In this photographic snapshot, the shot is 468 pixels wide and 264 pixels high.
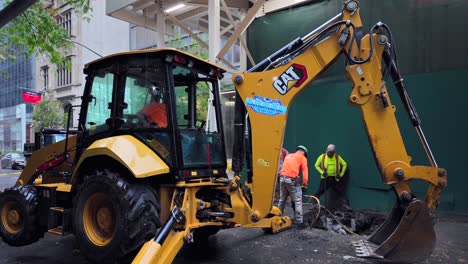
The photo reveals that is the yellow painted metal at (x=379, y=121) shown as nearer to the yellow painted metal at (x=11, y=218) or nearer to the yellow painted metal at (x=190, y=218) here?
the yellow painted metal at (x=190, y=218)

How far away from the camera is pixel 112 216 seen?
443cm

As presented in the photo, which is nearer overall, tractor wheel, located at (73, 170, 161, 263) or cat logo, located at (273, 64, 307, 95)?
tractor wheel, located at (73, 170, 161, 263)

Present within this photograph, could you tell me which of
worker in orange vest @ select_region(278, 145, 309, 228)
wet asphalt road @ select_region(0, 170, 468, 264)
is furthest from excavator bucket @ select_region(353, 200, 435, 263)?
worker in orange vest @ select_region(278, 145, 309, 228)

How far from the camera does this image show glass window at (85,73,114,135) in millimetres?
4969

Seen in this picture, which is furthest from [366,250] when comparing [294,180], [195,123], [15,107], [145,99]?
[15,107]

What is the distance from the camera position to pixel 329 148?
8.72 metres

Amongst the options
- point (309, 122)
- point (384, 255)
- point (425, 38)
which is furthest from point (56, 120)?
point (384, 255)

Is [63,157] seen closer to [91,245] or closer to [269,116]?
[91,245]

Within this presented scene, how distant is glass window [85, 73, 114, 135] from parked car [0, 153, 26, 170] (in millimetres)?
24146

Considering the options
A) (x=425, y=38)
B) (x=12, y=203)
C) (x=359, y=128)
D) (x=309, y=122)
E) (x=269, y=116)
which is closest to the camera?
(x=269, y=116)

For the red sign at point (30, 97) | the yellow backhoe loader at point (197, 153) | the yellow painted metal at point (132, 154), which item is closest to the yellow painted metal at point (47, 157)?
the yellow backhoe loader at point (197, 153)

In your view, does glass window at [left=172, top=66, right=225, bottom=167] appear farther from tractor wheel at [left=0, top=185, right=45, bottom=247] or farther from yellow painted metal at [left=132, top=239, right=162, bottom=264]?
tractor wheel at [left=0, top=185, right=45, bottom=247]

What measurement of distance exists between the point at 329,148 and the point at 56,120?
28825 mm

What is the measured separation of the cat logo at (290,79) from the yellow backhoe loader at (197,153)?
1cm
